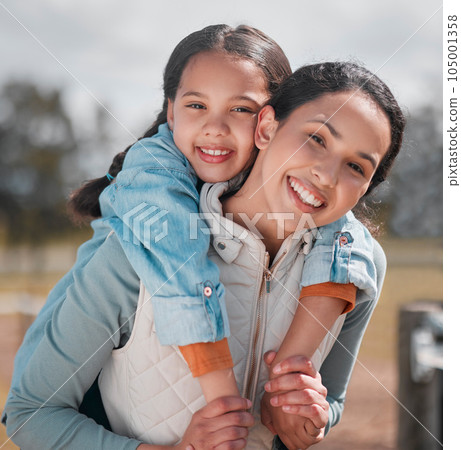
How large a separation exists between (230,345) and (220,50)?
21.1 inches

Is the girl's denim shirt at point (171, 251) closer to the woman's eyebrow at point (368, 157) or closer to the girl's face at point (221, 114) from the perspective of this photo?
the girl's face at point (221, 114)

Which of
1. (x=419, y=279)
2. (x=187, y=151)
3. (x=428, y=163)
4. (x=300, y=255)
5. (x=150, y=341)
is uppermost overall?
(x=428, y=163)

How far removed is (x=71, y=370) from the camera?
2.86 feet

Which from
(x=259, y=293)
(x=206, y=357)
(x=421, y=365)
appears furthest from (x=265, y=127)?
(x=421, y=365)

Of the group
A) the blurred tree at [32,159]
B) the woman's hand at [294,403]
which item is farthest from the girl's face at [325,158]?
the blurred tree at [32,159]

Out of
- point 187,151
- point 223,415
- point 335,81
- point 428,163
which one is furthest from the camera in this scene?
point 428,163

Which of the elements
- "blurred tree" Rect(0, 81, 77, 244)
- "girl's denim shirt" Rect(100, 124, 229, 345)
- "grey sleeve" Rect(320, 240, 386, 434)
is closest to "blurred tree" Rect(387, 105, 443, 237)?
"blurred tree" Rect(0, 81, 77, 244)

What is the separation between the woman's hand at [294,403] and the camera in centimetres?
87

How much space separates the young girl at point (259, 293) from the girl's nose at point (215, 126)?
0.23 ft

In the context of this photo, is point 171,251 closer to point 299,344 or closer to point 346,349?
point 299,344

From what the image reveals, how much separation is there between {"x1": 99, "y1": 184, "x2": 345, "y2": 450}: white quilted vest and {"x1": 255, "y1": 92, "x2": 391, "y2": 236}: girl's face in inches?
3.1

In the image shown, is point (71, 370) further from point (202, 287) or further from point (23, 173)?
point (23, 173)

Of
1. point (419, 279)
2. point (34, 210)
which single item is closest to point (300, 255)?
point (419, 279)

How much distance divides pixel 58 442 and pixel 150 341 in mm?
209
